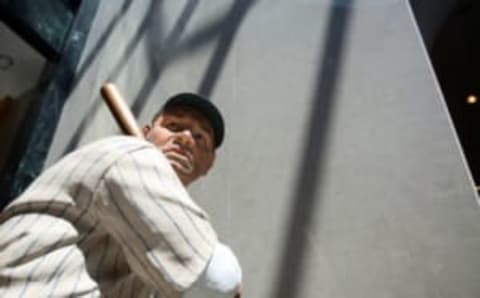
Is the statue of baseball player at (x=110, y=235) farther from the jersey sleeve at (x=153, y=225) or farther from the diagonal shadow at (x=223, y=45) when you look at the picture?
the diagonal shadow at (x=223, y=45)

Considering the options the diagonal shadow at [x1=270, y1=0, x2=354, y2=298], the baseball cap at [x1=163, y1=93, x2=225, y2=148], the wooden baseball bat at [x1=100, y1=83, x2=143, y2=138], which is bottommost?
the diagonal shadow at [x1=270, y1=0, x2=354, y2=298]

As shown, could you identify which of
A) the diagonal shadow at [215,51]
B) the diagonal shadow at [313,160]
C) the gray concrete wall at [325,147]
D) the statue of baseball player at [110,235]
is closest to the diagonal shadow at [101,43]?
the gray concrete wall at [325,147]

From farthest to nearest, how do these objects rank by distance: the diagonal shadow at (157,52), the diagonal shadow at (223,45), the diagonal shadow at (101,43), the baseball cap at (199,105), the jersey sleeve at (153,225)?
the diagonal shadow at (101,43)
the diagonal shadow at (157,52)
the diagonal shadow at (223,45)
the baseball cap at (199,105)
the jersey sleeve at (153,225)

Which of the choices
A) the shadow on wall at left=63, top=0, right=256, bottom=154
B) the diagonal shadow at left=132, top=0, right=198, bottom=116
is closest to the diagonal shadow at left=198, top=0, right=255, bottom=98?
the shadow on wall at left=63, top=0, right=256, bottom=154

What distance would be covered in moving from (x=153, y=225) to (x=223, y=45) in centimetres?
173

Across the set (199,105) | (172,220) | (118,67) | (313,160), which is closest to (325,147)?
(313,160)

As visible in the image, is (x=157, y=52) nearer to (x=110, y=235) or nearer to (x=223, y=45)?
(x=223, y=45)

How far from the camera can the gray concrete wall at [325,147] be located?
4.22ft

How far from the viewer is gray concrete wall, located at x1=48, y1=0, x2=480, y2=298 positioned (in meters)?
1.29

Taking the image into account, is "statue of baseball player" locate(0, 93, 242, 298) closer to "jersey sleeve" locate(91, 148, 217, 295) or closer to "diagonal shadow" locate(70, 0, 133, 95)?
"jersey sleeve" locate(91, 148, 217, 295)

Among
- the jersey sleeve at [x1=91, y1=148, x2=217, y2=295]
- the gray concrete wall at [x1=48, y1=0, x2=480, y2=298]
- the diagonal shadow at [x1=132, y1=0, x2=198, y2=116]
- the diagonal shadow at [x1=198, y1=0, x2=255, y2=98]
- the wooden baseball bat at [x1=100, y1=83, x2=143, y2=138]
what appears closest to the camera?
the jersey sleeve at [x1=91, y1=148, x2=217, y2=295]

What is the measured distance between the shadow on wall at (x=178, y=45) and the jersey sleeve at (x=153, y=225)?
4.70ft

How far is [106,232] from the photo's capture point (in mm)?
748

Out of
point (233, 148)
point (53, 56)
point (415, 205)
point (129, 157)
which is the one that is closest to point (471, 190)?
point (415, 205)
